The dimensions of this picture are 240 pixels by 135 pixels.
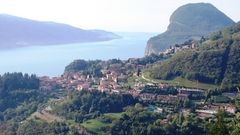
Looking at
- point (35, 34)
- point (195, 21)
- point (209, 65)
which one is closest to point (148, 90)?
point (209, 65)

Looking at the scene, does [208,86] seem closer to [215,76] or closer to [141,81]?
[215,76]

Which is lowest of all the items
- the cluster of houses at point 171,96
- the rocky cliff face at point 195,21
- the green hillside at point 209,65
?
the cluster of houses at point 171,96

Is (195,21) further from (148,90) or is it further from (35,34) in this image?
(148,90)

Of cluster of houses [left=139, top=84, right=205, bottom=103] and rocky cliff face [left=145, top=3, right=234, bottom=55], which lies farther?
rocky cliff face [left=145, top=3, right=234, bottom=55]

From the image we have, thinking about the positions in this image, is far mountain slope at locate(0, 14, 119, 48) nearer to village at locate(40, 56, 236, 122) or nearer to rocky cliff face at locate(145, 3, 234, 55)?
rocky cliff face at locate(145, 3, 234, 55)

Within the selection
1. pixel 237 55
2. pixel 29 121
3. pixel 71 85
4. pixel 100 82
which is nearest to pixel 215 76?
pixel 237 55

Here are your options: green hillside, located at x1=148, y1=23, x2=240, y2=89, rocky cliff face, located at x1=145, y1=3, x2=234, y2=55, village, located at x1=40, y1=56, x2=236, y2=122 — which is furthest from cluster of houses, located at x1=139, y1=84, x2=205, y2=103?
rocky cliff face, located at x1=145, y1=3, x2=234, y2=55

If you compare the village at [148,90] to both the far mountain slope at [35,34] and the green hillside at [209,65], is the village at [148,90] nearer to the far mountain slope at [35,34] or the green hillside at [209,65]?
the green hillside at [209,65]

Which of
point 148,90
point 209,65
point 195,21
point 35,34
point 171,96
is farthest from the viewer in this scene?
point 35,34

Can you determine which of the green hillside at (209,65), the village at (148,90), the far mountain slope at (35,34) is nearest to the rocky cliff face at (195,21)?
the far mountain slope at (35,34)
